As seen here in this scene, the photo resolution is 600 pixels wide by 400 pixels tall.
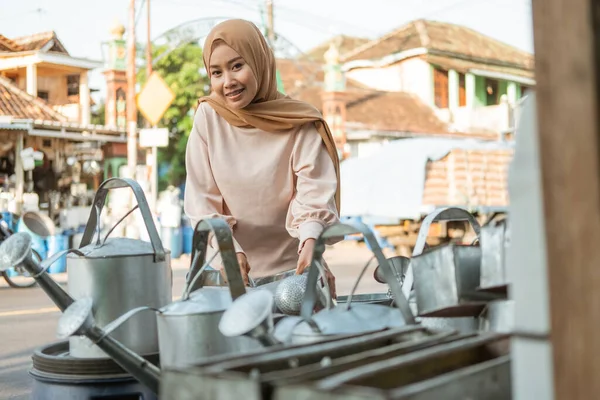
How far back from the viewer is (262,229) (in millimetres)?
2783

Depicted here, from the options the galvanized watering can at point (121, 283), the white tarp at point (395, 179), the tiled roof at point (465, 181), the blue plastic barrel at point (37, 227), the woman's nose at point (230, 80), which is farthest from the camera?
the white tarp at point (395, 179)

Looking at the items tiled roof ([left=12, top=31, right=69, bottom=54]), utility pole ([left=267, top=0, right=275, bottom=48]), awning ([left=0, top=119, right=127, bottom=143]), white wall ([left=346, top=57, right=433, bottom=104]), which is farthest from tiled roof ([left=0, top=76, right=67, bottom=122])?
white wall ([left=346, top=57, right=433, bottom=104])

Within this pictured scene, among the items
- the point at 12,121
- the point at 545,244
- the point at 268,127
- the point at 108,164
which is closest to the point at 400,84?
the point at 108,164

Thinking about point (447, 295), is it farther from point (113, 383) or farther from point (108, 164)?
point (108, 164)

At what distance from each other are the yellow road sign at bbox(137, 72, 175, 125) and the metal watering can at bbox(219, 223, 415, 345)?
1455 cm

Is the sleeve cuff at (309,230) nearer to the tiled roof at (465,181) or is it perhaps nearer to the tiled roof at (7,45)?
the tiled roof at (465,181)

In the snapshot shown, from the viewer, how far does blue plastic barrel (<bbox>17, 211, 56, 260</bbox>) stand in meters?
12.2

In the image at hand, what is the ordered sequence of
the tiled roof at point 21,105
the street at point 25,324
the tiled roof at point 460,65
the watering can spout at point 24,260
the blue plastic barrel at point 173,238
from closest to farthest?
the watering can spout at point 24,260, the street at point 25,324, the blue plastic barrel at point 173,238, the tiled roof at point 21,105, the tiled roof at point 460,65

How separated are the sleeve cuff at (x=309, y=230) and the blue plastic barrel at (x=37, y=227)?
33.6 feet

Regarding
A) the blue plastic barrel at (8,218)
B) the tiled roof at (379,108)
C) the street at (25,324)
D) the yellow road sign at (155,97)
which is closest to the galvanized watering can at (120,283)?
the street at (25,324)

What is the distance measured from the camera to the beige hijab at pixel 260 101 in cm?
259

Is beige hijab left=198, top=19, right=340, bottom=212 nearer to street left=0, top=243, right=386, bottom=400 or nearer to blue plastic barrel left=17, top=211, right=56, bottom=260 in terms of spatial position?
street left=0, top=243, right=386, bottom=400

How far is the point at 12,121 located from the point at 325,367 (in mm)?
17919

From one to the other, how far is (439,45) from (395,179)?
1564 cm
